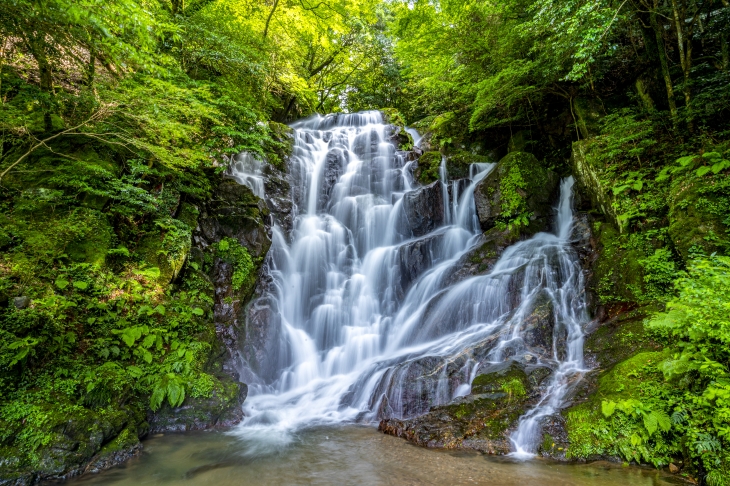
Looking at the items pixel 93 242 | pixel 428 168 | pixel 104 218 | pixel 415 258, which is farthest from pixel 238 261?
pixel 428 168

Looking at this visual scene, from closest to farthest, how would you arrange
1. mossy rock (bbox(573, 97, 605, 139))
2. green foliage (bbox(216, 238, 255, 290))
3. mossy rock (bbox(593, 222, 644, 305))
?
mossy rock (bbox(593, 222, 644, 305)) < green foliage (bbox(216, 238, 255, 290)) < mossy rock (bbox(573, 97, 605, 139))

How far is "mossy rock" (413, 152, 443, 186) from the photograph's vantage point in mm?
13172

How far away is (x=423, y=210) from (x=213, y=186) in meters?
6.38

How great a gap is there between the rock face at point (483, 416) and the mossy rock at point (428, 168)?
324 inches

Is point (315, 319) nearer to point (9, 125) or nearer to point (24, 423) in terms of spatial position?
point (24, 423)

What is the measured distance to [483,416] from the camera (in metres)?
5.26

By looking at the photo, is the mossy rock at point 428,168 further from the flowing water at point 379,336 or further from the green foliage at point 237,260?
the green foliage at point 237,260

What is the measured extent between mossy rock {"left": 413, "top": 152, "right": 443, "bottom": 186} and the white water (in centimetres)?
29

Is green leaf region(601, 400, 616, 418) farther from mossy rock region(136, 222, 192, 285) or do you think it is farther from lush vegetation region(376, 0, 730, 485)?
mossy rock region(136, 222, 192, 285)

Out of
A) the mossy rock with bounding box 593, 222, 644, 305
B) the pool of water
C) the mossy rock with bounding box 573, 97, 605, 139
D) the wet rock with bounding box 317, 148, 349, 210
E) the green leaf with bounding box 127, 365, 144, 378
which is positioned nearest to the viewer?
the pool of water

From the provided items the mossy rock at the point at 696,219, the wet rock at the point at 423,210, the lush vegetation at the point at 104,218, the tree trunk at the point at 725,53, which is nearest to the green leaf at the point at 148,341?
the lush vegetation at the point at 104,218

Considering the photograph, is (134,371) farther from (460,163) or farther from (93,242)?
(460,163)

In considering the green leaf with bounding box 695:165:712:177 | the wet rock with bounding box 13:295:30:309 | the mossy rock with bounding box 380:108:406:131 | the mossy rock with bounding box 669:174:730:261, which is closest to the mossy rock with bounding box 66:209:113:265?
the wet rock with bounding box 13:295:30:309

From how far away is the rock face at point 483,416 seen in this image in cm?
490
